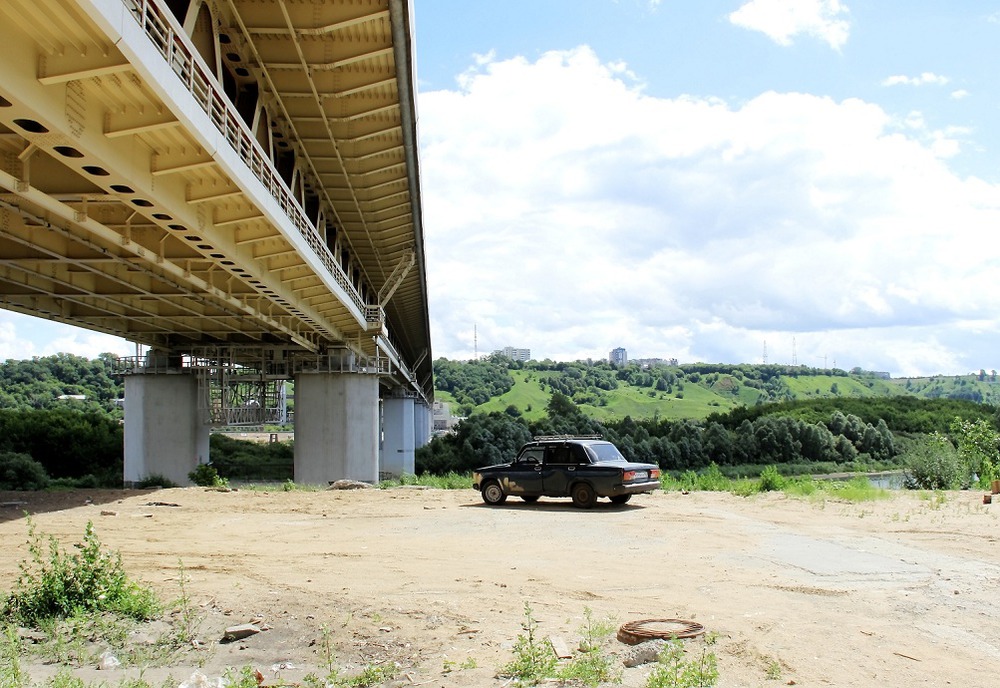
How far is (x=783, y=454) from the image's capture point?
2741 inches

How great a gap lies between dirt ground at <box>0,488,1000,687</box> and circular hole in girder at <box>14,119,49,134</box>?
540cm

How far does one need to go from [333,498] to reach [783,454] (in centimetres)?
5438

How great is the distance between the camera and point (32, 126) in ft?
33.2

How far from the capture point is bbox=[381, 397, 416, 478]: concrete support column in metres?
70.4

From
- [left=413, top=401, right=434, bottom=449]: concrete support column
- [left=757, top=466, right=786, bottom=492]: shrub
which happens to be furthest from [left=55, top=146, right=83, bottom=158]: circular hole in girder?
[left=413, top=401, right=434, bottom=449]: concrete support column

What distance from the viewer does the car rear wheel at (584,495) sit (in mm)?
18406

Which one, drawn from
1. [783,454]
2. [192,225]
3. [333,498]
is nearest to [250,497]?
[333,498]

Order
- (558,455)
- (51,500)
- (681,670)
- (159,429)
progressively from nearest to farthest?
(681,670) → (558,455) → (51,500) → (159,429)

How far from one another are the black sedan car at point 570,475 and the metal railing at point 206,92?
7508mm

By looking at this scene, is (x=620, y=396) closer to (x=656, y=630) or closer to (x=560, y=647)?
(x=656, y=630)

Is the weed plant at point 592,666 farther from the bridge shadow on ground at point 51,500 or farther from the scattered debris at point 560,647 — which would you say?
the bridge shadow on ground at point 51,500

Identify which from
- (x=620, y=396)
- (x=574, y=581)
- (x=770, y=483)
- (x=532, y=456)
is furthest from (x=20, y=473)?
(x=620, y=396)

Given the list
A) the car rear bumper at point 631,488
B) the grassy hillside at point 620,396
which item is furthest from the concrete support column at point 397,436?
the grassy hillside at point 620,396

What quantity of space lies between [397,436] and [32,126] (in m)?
62.5
